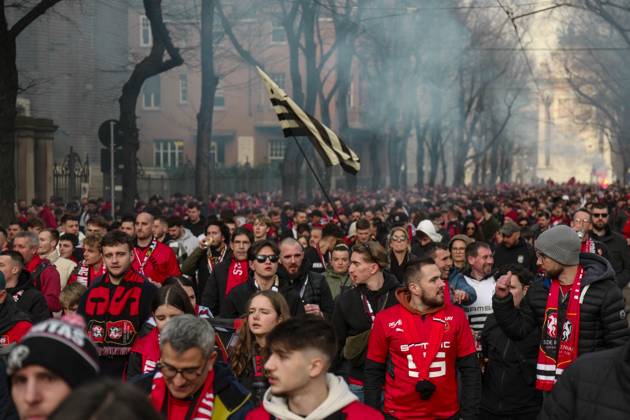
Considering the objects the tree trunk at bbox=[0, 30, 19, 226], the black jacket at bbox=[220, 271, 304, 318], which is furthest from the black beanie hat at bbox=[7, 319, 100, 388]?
the tree trunk at bbox=[0, 30, 19, 226]

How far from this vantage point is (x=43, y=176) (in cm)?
2931

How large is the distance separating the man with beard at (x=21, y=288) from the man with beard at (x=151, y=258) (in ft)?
4.62

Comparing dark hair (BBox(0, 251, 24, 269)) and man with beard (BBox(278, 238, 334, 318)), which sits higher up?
dark hair (BBox(0, 251, 24, 269))

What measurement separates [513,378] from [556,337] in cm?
79

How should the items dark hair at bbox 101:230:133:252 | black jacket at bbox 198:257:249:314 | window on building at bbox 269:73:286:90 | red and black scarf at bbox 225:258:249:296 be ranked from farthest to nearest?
window on building at bbox 269:73:286:90
red and black scarf at bbox 225:258:249:296
black jacket at bbox 198:257:249:314
dark hair at bbox 101:230:133:252

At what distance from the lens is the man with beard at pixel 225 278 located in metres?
8.84

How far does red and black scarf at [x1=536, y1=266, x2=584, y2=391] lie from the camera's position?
6266 millimetres

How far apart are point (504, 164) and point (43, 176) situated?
208 ft

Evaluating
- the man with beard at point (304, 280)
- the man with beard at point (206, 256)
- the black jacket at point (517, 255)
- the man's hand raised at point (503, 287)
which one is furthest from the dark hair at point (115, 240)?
the black jacket at point (517, 255)

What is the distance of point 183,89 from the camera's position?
2616 inches

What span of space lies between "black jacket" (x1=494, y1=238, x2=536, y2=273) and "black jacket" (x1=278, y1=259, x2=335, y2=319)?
13.1 ft

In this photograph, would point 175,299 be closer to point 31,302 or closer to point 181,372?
point 181,372

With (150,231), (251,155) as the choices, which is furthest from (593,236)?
(251,155)

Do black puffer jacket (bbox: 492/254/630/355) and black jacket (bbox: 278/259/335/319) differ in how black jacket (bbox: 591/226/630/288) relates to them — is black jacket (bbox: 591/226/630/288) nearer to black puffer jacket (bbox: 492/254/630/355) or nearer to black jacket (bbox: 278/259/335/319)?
black jacket (bbox: 278/259/335/319)
